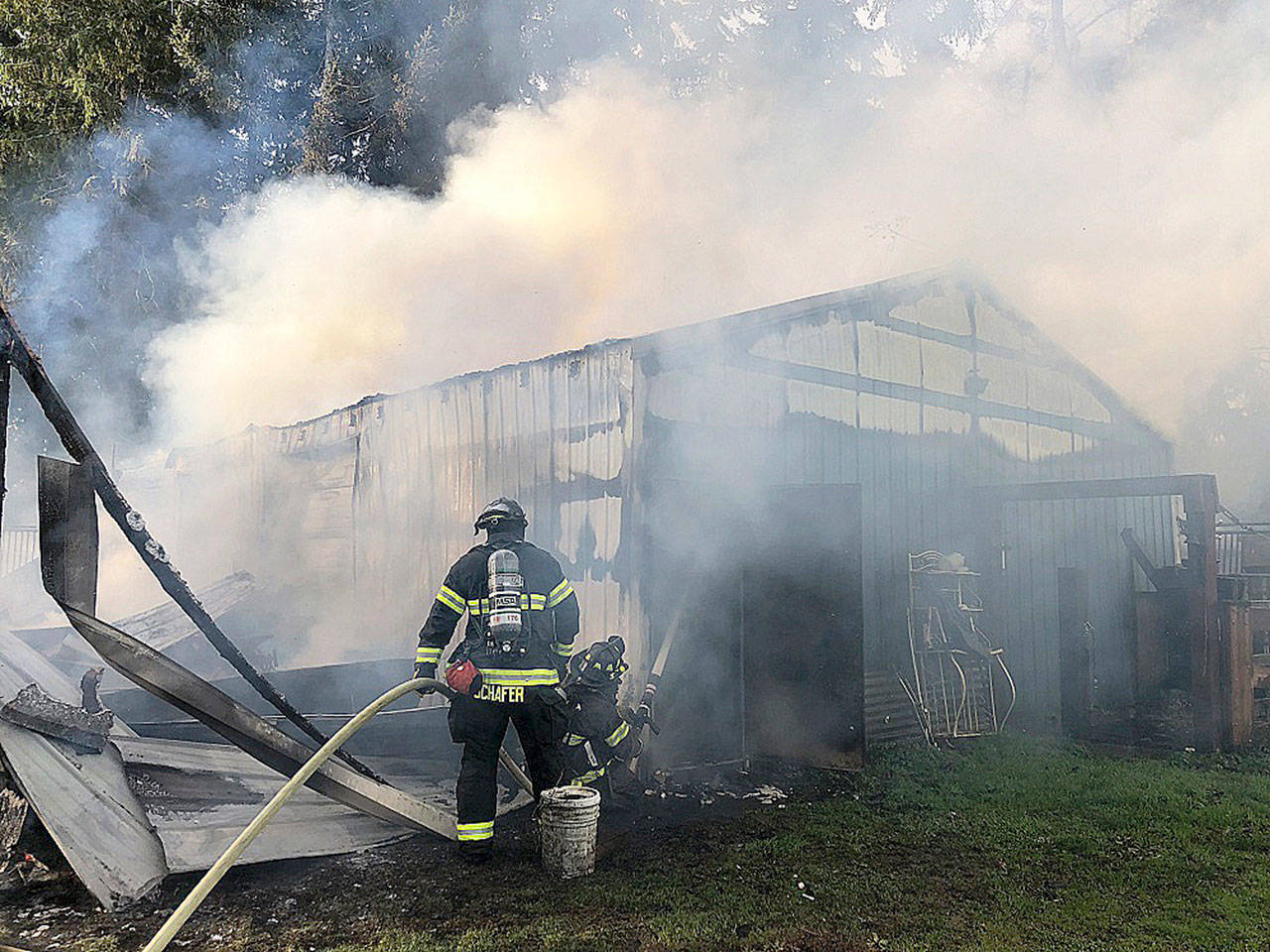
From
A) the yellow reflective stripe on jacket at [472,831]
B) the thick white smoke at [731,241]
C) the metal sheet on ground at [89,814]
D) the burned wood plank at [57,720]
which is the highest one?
the thick white smoke at [731,241]

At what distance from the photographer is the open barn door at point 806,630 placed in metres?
7.29

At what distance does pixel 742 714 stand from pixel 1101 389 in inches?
276

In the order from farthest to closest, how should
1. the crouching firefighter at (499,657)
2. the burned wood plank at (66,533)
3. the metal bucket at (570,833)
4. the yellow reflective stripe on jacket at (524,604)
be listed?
1. the yellow reflective stripe on jacket at (524,604)
2. the crouching firefighter at (499,657)
3. the metal bucket at (570,833)
4. the burned wood plank at (66,533)

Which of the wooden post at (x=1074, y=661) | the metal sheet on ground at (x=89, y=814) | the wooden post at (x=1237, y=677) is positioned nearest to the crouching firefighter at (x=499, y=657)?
the metal sheet on ground at (x=89, y=814)

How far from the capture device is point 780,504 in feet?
25.9

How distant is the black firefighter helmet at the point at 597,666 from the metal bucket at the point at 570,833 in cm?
97

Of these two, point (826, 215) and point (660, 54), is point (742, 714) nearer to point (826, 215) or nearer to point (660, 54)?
point (826, 215)

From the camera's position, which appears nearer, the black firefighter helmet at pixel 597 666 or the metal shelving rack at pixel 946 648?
the black firefighter helmet at pixel 597 666

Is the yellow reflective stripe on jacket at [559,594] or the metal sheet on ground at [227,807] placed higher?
the yellow reflective stripe on jacket at [559,594]

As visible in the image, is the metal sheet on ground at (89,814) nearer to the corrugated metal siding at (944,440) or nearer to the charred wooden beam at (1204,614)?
the corrugated metal siding at (944,440)

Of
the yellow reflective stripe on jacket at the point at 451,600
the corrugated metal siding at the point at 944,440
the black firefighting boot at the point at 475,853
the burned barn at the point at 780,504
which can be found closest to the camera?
the black firefighting boot at the point at 475,853

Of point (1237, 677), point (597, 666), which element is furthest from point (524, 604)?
point (1237, 677)

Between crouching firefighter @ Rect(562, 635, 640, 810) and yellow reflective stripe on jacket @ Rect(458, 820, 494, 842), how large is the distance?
62 cm

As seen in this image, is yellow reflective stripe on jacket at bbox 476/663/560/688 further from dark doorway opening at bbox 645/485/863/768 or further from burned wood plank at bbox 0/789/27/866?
burned wood plank at bbox 0/789/27/866
